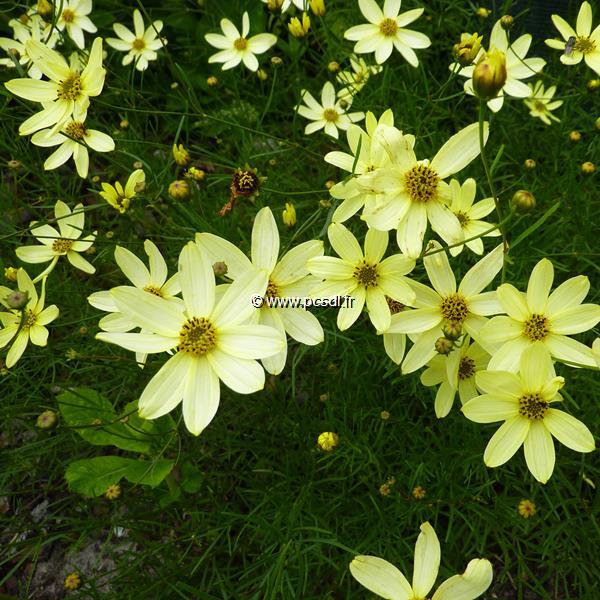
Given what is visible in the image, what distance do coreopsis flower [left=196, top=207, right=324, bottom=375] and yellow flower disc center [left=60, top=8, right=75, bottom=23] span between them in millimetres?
1638

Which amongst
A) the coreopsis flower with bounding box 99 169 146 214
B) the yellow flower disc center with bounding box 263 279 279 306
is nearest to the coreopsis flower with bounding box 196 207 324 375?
the yellow flower disc center with bounding box 263 279 279 306

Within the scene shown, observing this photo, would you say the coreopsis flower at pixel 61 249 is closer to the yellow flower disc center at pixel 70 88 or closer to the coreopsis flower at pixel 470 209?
the yellow flower disc center at pixel 70 88

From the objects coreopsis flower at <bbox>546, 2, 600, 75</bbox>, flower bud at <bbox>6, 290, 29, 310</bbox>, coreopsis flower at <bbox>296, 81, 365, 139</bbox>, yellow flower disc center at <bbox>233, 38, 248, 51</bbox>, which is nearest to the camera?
flower bud at <bbox>6, 290, 29, 310</bbox>

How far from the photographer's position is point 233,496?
1731 mm

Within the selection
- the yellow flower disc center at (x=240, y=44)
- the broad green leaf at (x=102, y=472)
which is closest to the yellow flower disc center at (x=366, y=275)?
the broad green leaf at (x=102, y=472)

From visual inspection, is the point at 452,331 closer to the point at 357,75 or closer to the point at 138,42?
the point at 357,75

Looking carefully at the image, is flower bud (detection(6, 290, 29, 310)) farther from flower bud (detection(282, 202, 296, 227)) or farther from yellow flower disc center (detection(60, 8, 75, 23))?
yellow flower disc center (detection(60, 8, 75, 23))

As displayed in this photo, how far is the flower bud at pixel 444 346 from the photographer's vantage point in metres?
→ 0.93

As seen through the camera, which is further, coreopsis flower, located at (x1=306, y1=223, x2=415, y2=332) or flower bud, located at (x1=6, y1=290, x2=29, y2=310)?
flower bud, located at (x1=6, y1=290, x2=29, y2=310)

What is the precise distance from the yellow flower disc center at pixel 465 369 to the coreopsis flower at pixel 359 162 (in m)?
0.37

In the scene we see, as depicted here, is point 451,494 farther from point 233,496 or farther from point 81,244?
point 81,244

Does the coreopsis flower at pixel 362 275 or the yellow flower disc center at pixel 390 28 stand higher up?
the yellow flower disc center at pixel 390 28

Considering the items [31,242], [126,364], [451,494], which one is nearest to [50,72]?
[31,242]

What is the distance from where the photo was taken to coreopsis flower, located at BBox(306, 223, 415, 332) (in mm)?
1001
